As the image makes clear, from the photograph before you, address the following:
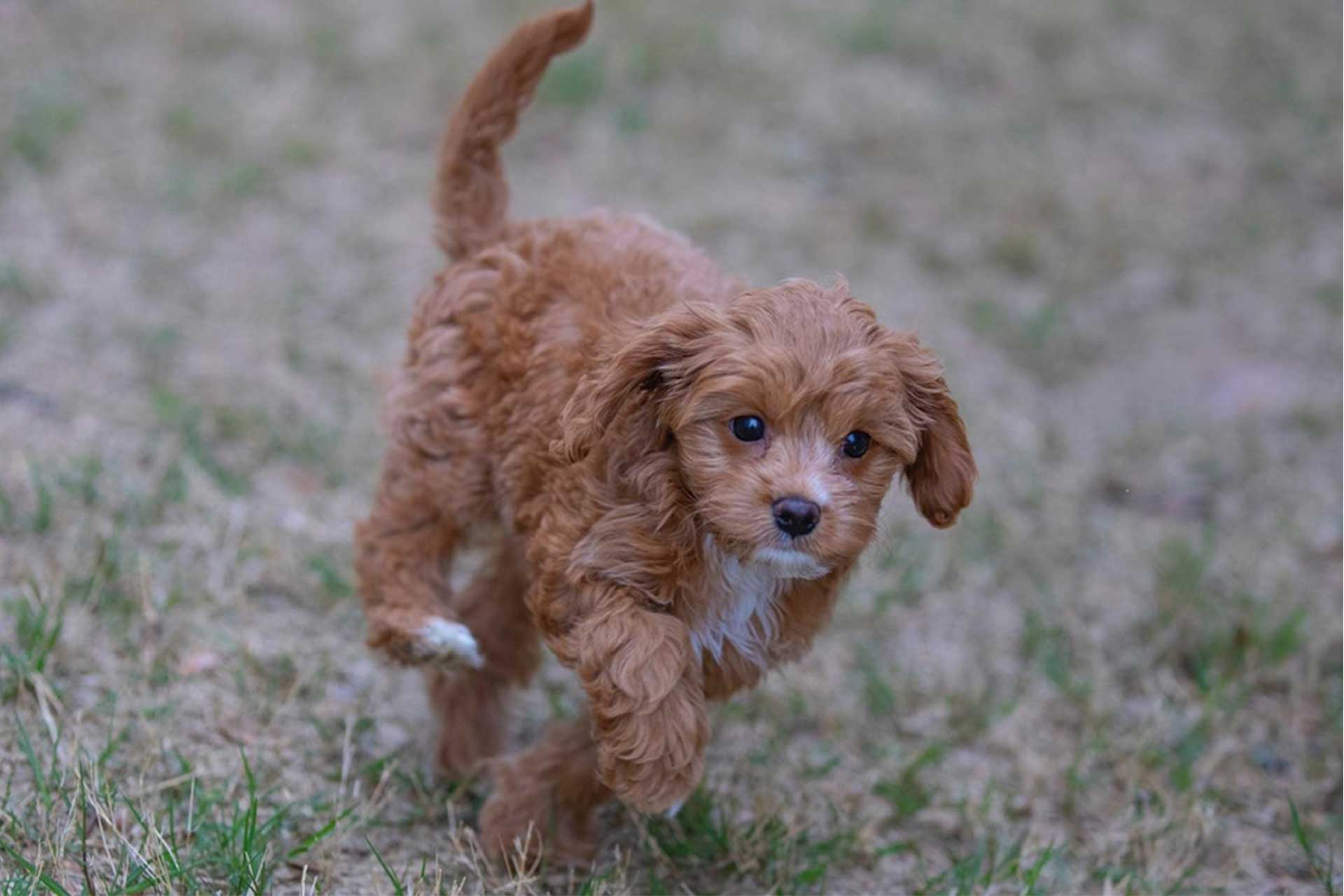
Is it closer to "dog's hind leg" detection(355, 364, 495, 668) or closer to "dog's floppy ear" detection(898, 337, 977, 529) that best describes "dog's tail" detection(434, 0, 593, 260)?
"dog's hind leg" detection(355, 364, 495, 668)

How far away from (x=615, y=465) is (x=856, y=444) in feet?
1.79

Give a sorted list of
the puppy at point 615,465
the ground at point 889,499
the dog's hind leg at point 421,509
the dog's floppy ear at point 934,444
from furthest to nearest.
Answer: the ground at point 889,499, the dog's hind leg at point 421,509, the dog's floppy ear at point 934,444, the puppy at point 615,465

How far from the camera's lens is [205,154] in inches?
304

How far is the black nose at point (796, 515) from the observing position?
3051mm

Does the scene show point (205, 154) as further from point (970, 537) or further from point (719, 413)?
point (719, 413)

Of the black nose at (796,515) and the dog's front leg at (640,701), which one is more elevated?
the black nose at (796,515)

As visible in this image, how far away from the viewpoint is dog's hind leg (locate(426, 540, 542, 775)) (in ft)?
14.2

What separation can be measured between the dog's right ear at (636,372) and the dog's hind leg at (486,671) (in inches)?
42.4

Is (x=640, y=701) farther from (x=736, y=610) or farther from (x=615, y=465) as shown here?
(x=615, y=465)

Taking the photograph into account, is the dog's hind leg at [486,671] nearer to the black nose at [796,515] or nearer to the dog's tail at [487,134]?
the dog's tail at [487,134]

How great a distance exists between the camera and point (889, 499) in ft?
17.1

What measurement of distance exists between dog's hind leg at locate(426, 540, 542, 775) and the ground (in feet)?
0.41

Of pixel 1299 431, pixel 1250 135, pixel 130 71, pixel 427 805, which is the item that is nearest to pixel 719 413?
pixel 427 805

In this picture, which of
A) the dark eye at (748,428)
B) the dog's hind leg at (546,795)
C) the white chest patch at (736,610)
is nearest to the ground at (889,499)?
the dog's hind leg at (546,795)
